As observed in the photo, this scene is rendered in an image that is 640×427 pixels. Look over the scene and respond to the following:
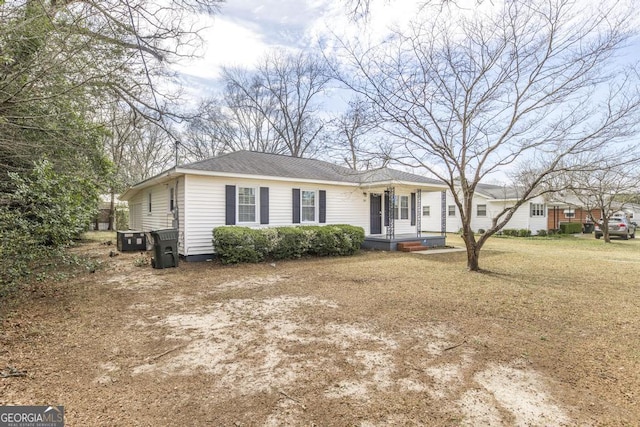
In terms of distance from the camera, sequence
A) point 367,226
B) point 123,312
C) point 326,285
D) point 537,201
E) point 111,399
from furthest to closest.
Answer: point 537,201 → point 367,226 → point 326,285 → point 123,312 → point 111,399

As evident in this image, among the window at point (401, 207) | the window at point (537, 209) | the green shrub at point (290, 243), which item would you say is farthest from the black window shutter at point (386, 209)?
the window at point (537, 209)

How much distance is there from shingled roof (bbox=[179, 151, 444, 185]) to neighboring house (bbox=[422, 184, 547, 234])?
28.1ft

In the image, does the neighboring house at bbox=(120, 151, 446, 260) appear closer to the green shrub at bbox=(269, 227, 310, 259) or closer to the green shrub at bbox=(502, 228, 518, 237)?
the green shrub at bbox=(269, 227, 310, 259)

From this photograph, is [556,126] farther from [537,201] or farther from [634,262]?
[537,201]

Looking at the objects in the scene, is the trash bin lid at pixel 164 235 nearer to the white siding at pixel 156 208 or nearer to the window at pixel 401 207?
the white siding at pixel 156 208

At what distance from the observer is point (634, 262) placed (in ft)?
33.1

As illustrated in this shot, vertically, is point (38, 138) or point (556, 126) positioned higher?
point (556, 126)

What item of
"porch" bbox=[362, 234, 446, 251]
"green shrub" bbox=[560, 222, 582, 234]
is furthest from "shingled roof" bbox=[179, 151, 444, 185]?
"green shrub" bbox=[560, 222, 582, 234]

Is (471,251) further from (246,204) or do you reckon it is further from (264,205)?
(246,204)

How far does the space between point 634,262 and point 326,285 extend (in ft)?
33.4

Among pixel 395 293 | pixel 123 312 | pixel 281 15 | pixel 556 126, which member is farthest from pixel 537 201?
pixel 123 312

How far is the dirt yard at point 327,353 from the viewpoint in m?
2.47

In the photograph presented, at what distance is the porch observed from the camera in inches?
498

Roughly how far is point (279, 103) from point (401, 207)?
15.7 m
